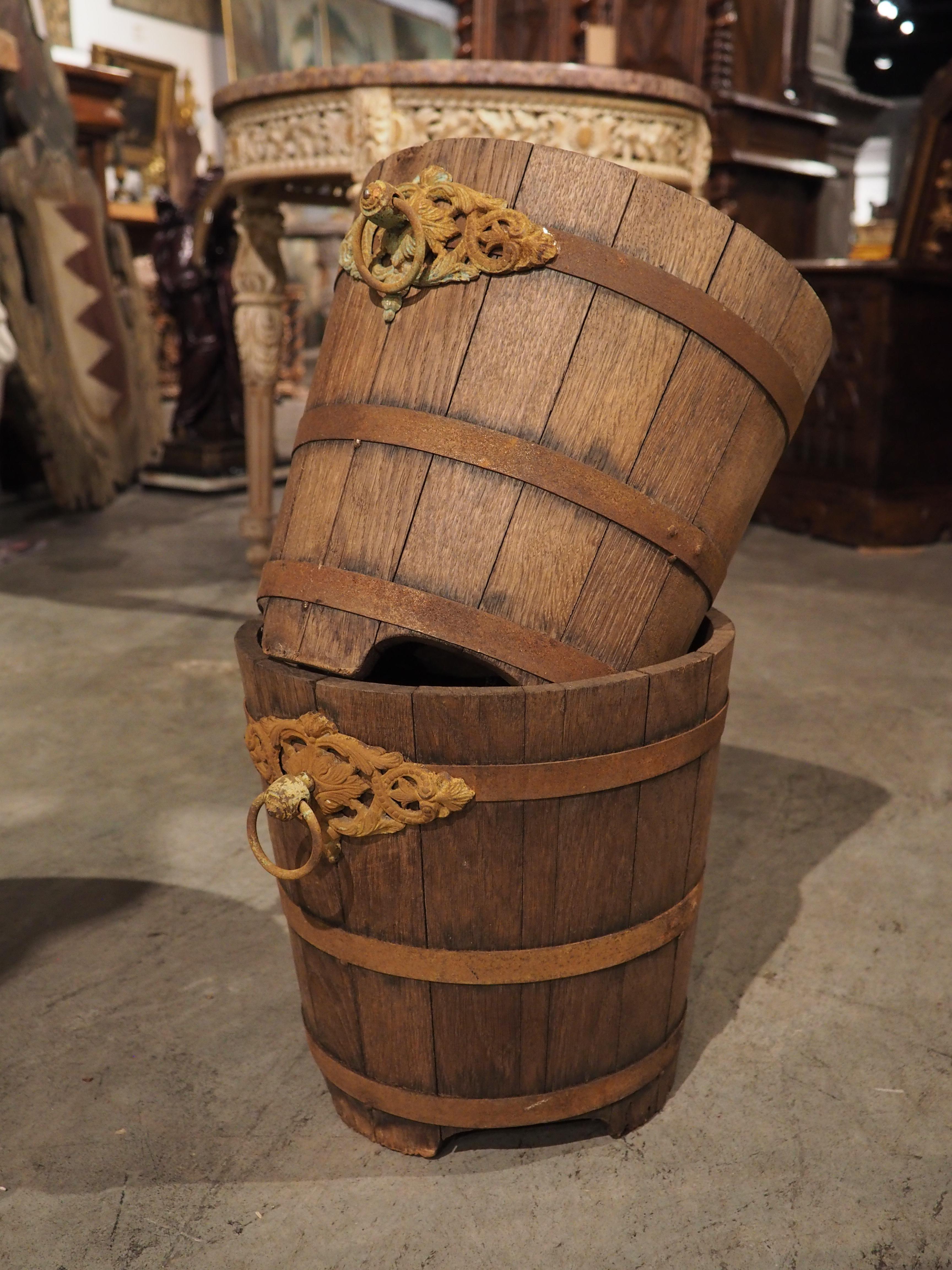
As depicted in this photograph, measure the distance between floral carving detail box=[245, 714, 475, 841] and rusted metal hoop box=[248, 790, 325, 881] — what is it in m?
0.02

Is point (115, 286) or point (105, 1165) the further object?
point (115, 286)

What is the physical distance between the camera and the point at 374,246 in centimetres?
146

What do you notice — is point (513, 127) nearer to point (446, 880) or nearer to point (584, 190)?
point (584, 190)

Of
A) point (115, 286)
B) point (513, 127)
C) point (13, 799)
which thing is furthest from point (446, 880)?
point (115, 286)

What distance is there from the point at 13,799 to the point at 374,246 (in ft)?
5.60

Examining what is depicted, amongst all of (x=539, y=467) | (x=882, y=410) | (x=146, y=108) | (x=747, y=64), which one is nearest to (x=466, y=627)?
(x=539, y=467)

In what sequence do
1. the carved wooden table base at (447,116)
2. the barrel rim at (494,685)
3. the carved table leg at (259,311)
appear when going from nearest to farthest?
the barrel rim at (494,685)
the carved wooden table base at (447,116)
the carved table leg at (259,311)

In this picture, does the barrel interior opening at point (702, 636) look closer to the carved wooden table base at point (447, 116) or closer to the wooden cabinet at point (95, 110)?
the carved wooden table base at point (447, 116)

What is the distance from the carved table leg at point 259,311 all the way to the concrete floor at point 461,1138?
41.1 inches

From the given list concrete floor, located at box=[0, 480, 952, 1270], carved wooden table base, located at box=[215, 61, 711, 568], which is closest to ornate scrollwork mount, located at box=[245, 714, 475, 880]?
concrete floor, located at box=[0, 480, 952, 1270]

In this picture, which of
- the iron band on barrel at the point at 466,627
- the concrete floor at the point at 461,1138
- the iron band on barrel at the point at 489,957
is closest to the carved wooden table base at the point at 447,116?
the concrete floor at the point at 461,1138

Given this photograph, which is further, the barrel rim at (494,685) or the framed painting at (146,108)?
the framed painting at (146,108)

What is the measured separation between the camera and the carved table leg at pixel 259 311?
12.6 feet

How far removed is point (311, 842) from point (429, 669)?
15.8 inches
